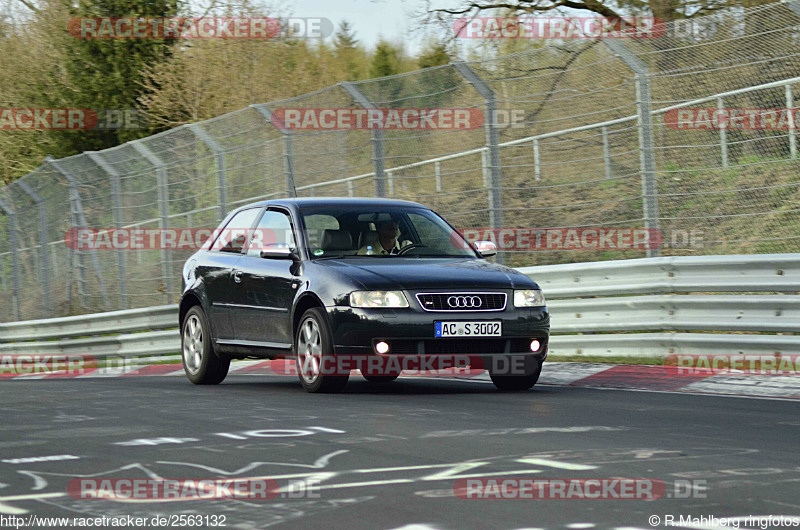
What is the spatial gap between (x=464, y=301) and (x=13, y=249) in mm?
17534

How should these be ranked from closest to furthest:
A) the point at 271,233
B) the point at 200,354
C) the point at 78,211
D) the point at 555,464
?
the point at 555,464
the point at 271,233
the point at 200,354
the point at 78,211

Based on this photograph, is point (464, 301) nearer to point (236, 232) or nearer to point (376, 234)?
point (376, 234)

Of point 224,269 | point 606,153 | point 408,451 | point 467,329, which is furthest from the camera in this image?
point 606,153

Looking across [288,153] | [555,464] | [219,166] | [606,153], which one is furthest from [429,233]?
[219,166]

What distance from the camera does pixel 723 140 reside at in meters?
13.1

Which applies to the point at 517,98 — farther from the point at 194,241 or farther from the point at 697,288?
the point at 194,241

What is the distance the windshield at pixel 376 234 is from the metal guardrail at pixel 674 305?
185 centimetres

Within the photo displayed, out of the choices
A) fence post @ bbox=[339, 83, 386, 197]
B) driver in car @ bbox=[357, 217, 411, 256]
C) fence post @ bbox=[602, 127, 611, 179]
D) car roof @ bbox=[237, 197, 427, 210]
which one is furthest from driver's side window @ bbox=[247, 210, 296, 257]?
fence post @ bbox=[602, 127, 611, 179]

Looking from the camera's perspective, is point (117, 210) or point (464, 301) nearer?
A: point (464, 301)

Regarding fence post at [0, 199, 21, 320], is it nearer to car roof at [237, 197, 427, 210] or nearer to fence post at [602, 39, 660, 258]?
car roof at [237, 197, 427, 210]

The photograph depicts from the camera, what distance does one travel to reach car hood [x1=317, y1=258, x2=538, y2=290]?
9.55 m

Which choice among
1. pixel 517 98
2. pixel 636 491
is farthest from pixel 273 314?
pixel 636 491

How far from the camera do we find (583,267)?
41.1 feet

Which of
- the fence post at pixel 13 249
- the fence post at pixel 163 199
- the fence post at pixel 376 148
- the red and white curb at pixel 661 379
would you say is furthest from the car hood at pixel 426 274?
the fence post at pixel 13 249
